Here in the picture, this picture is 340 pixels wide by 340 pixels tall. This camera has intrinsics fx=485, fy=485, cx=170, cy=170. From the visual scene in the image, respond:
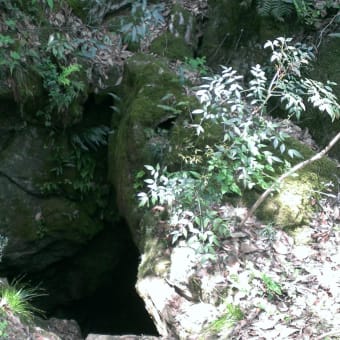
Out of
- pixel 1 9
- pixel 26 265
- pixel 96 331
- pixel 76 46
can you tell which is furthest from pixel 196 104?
pixel 96 331

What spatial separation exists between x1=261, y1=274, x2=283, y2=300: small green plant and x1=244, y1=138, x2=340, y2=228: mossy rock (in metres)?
0.64

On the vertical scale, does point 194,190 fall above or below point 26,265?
above

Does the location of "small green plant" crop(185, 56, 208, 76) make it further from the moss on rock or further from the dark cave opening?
the dark cave opening

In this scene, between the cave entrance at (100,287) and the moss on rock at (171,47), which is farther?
the cave entrance at (100,287)

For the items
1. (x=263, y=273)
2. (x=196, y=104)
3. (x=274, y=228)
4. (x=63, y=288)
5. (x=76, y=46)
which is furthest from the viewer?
(x=63, y=288)

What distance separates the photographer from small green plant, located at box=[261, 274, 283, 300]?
3.67m

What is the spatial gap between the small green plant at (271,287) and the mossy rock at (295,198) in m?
0.64

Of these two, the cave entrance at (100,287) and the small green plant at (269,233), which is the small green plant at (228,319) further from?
the cave entrance at (100,287)

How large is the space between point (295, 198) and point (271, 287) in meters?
0.98

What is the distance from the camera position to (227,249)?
398cm

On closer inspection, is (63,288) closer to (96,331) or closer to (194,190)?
(96,331)

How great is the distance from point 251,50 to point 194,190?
3.03 metres

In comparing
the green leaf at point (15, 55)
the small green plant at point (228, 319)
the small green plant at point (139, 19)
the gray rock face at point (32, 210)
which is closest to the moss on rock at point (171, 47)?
the small green plant at point (139, 19)

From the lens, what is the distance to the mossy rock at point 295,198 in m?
4.25
